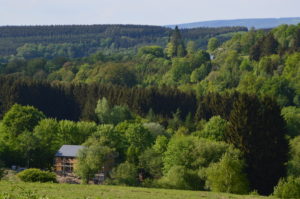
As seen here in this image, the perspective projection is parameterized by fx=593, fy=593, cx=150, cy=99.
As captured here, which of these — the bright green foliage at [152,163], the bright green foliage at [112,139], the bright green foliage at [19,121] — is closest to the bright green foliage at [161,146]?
the bright green foliage at [152,163]

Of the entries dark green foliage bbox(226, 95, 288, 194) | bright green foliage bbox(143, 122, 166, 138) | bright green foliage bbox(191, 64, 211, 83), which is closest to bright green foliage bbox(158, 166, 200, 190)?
dark green foliage bbox(226, 95, 288, 194)

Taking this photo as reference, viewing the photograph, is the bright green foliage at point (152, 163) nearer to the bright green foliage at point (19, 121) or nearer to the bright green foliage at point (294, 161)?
the bright green foliage at point (294, 161)

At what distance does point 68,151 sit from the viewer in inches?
3285

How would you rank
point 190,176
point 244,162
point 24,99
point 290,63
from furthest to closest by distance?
point 290,63 < point 24,99 < point 244,162 < point 190,176

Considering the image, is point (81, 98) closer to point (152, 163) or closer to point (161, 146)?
point (161, 146)

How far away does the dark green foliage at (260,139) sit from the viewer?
70562 mm

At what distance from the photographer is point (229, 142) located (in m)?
74.0

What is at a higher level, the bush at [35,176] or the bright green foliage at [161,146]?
the bush at [35,176]

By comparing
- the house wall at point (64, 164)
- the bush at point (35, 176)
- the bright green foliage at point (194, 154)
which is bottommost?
the house wall at point (64, 164)

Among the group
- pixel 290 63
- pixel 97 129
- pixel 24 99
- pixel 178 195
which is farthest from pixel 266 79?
pixel 178 195

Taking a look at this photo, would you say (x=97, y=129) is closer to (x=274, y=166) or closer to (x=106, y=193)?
(x=274, y=166)

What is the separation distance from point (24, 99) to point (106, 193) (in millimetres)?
101400

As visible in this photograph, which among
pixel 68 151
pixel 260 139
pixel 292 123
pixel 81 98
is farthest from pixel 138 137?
pixel 81 98

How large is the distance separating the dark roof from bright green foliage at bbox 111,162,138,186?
15579 mm
